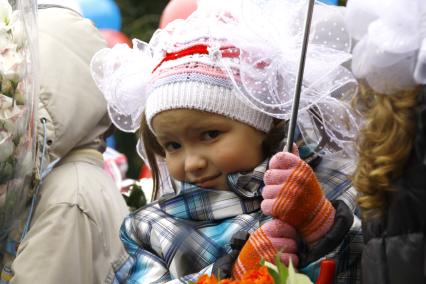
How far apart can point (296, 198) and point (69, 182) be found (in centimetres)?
109

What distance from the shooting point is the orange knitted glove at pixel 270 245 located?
2287 millimetres

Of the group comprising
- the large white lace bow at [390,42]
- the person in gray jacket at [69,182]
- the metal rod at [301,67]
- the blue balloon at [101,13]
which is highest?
the large white lace bow at [390,42]

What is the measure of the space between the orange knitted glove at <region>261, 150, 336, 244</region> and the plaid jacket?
0.69 feet

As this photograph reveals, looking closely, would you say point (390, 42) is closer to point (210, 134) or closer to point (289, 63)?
point (289, 63)

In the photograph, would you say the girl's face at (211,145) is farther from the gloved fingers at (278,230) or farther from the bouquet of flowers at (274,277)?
the bouquet of flowers at (274,277)

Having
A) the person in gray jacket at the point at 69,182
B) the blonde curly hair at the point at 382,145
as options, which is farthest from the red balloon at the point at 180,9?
the blonde curly hair at the point at 382,145

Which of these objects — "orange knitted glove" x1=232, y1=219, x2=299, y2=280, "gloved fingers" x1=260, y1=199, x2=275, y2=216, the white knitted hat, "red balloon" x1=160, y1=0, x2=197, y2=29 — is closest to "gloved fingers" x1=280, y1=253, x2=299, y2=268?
"orange knitted glove" x1=232, y1=219, x2=299, y2=280

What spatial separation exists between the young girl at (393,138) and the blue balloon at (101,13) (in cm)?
418

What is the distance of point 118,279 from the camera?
9.32 ft

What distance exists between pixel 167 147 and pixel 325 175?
418 millimetres

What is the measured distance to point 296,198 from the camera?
2260mm

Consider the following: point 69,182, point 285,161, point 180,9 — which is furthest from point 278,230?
point 180,9

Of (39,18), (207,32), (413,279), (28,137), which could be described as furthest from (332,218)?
(39,18)

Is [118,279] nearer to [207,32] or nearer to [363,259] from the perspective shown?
[207,32]
